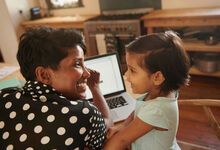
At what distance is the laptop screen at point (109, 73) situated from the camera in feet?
4.33

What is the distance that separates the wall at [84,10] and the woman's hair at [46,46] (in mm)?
3300

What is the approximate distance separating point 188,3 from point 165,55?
2.65 metres

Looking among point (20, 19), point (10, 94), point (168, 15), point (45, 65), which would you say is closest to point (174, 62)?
point (45, 65)

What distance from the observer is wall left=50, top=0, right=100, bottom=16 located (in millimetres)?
3885

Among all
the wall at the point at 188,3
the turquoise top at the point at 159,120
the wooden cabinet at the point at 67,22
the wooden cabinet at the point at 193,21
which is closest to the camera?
the turquoise top at the point at 159,120

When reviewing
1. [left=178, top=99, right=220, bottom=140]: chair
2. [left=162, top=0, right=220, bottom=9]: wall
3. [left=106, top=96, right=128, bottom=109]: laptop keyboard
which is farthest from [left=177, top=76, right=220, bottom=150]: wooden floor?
[left=162, top=0, right=220, bottom=9]: wall

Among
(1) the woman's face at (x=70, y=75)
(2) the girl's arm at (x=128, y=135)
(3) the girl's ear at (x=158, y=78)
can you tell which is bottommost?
(2) the girl's arm at (x=128, y=135)

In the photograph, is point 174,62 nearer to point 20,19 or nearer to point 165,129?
point 165,129

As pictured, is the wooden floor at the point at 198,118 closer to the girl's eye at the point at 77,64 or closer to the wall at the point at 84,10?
the girl's eye at the point at 77,64

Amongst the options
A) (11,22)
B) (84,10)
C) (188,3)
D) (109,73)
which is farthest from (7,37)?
(109,73)

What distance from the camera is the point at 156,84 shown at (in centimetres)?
90

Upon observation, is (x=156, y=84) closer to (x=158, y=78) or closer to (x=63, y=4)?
(x=158, y=78)

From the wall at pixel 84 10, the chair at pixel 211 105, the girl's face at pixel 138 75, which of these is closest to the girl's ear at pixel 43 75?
the girl's face at pixel 138 75

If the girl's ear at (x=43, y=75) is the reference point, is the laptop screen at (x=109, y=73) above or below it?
below
